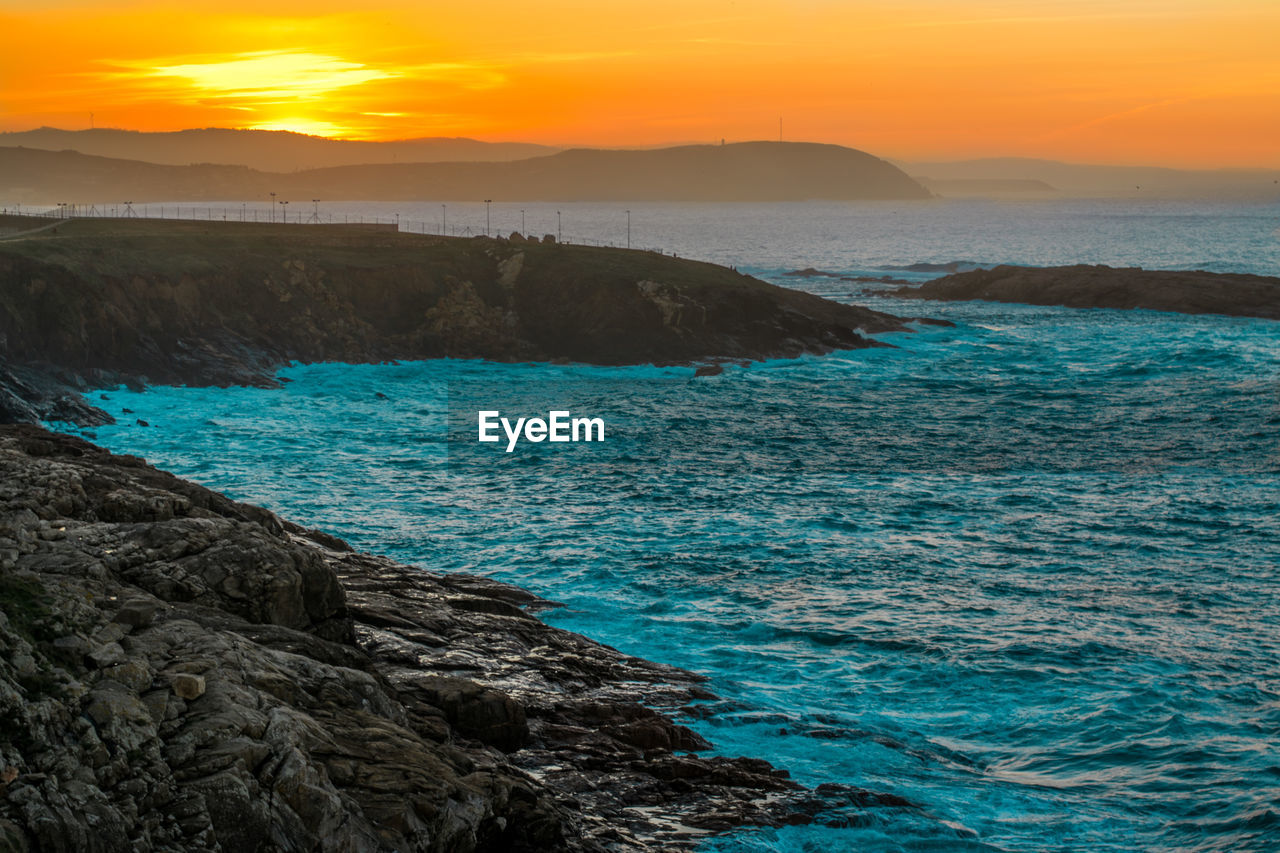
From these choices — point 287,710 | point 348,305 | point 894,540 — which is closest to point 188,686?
point 287,710

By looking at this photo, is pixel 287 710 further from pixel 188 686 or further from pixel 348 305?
pixel 348 305

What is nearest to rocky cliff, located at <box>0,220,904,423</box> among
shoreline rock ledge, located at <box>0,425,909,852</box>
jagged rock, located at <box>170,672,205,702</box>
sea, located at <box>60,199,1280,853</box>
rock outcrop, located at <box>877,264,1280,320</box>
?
sea, located at <box>60,199,1280,853</box>

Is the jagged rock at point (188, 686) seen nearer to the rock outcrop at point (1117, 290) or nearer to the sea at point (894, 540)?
the sea at point (894, 540)

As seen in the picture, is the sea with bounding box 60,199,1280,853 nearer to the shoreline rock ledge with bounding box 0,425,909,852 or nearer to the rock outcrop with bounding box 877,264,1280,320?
the shoreline rock ledge with bounding box 0,425,909,852

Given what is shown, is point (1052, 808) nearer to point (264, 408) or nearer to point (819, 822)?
point (819, 822)

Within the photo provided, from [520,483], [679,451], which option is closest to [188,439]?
[520,483]

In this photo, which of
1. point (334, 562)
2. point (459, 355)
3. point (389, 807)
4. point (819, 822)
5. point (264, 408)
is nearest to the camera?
point (389, 807)
